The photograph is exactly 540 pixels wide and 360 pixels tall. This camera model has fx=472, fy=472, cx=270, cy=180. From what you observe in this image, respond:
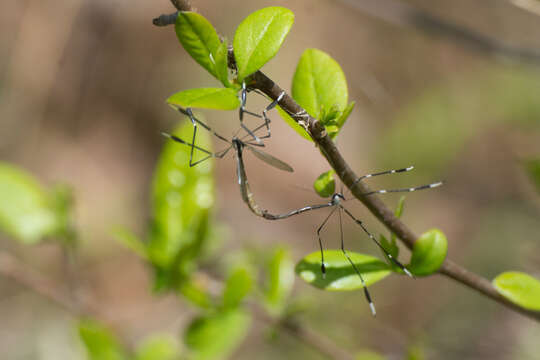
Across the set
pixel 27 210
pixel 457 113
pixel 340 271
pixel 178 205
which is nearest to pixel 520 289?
pixel 340 271

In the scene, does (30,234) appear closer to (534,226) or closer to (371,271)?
(371,271)

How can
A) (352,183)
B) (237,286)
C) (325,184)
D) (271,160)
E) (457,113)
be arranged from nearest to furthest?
(352,183), (325,184), (271,160), (237,286), (457,113)

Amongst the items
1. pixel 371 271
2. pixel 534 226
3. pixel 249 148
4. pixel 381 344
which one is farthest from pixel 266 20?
pixel 534 226

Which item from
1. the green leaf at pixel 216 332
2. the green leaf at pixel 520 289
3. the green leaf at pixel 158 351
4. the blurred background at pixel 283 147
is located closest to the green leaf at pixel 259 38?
the green leaf at pixel 520 289

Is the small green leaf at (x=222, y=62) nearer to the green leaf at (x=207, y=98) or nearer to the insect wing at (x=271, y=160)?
the green leaf at (x=207, y=98)

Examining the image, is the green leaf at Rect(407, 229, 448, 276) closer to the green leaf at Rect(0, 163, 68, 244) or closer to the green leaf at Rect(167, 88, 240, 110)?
the green leaf at Rect(167, 88, 240, 110)

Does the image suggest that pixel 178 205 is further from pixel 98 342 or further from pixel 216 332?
pixel 98 342
